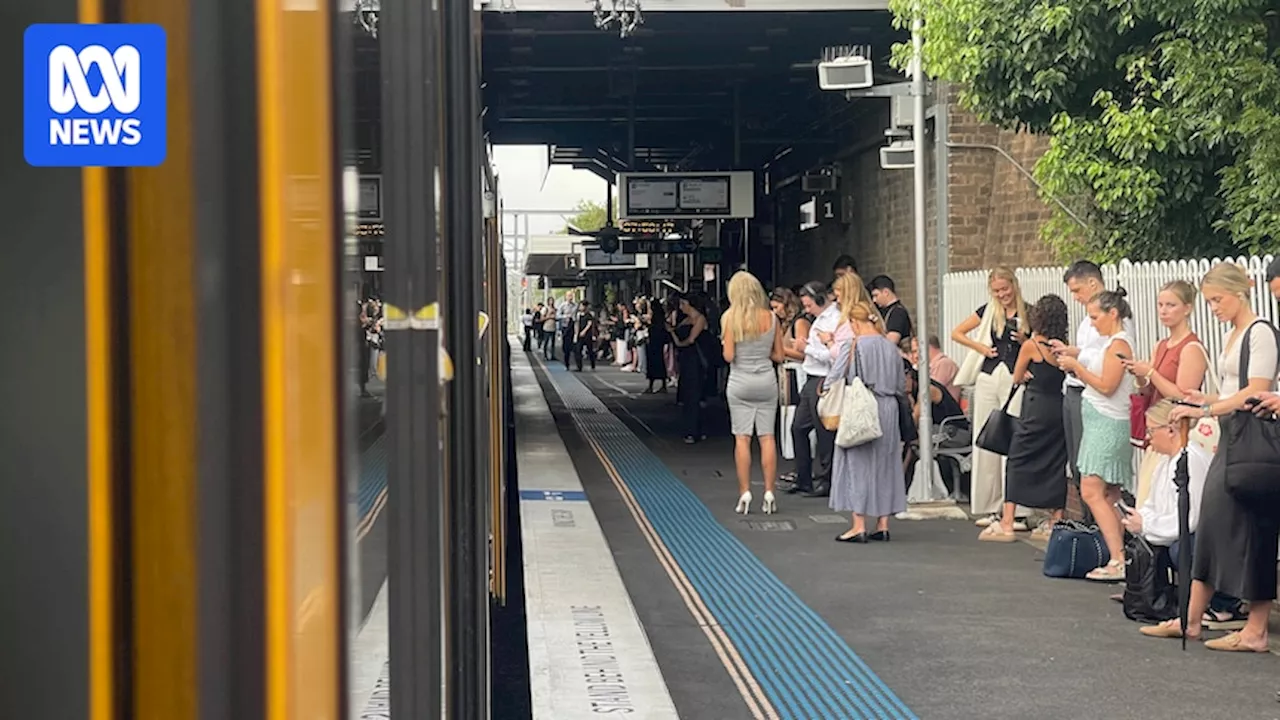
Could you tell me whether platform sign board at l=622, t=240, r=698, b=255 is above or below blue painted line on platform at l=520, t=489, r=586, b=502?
above

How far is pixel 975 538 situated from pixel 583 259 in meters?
26.9

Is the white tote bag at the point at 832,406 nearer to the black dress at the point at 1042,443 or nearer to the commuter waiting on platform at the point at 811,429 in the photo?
the black dress at the point at 1042,443

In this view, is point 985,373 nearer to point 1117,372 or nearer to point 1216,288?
point 1117,372

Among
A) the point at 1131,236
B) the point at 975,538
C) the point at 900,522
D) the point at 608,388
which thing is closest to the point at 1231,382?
the point at 975,538

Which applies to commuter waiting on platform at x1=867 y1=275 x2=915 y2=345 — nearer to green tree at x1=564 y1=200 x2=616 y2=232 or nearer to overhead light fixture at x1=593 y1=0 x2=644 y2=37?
overhead light fixture at x1=593 y1=0 x2=644 y2=37

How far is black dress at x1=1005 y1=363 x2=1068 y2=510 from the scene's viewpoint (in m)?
9.37

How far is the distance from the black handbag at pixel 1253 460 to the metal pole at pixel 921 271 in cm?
461

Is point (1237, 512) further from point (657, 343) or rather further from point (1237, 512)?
point (657, 343)

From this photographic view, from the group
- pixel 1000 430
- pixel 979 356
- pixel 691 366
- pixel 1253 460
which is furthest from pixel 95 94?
pixel 691 366

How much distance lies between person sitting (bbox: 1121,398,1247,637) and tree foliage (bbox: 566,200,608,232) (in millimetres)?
72144

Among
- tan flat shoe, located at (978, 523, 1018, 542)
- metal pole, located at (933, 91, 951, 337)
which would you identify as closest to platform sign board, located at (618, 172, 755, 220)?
metal pole, located at (933, 91, 951, 337)

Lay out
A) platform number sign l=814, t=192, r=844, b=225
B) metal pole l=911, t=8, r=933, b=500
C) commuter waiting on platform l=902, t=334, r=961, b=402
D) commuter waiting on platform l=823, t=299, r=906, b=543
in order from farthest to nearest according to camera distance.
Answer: platform number sign l=814, t=192, r=844, b=225 < commuter waiting on platform l=902, t=334, r=961, b=402 < metal pole l=911, t=8, r=933, b=500 < commuter waiting on platform l=823, t=299, r=906, b=543

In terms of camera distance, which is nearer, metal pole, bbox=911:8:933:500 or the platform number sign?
metal pole, bbox=911:8:933:500

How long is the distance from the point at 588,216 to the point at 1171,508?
7795 cm
